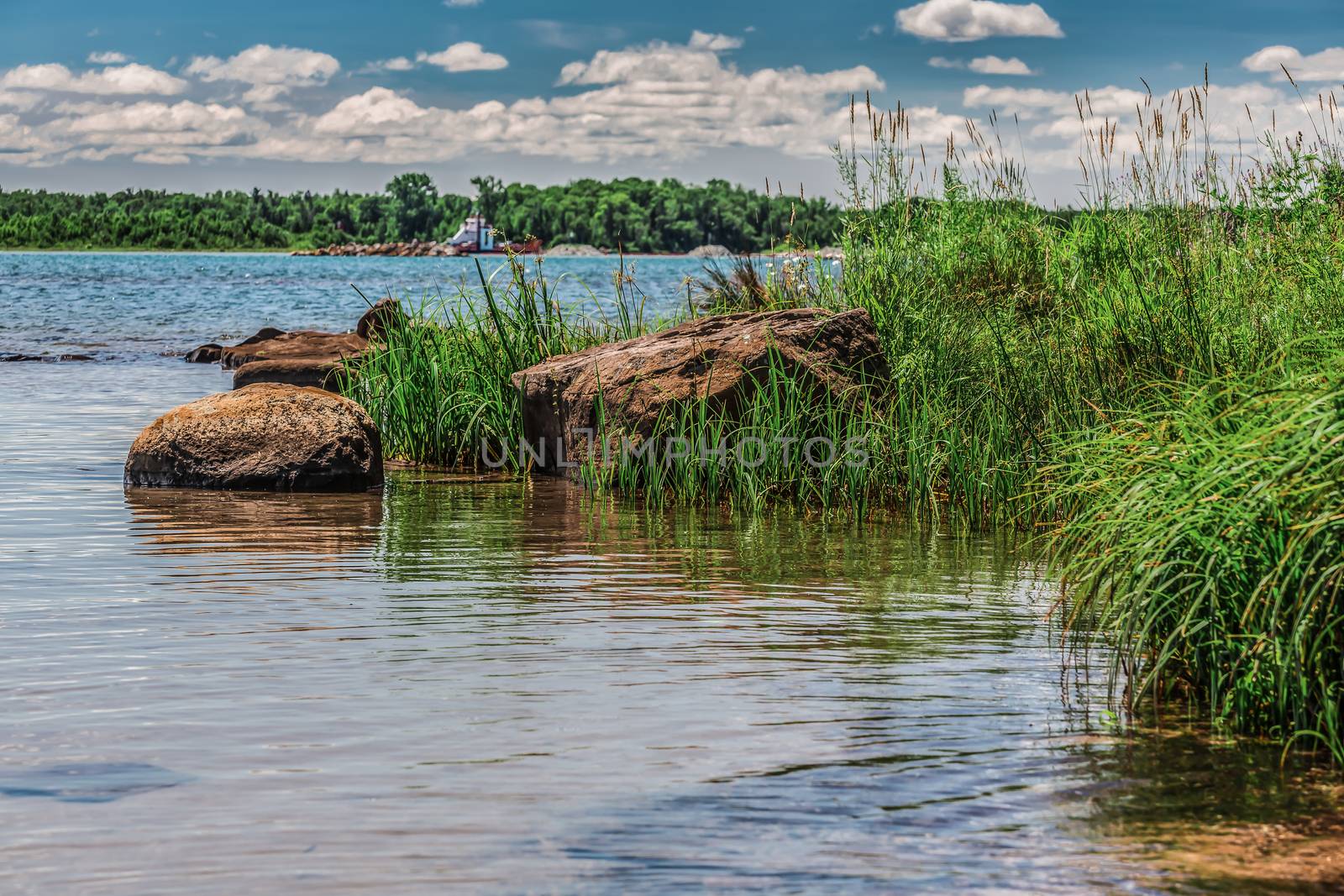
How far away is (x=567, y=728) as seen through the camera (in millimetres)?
5371

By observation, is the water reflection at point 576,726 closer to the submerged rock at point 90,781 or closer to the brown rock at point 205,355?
the submerged rock at point 90,781

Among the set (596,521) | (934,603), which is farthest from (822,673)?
(596,521)

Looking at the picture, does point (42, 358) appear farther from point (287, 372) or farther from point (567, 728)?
point (567, 728)

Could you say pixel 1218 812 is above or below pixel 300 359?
below

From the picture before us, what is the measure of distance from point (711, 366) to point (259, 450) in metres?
3.98

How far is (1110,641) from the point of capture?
599 centimetres

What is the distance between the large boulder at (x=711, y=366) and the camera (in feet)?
37.4

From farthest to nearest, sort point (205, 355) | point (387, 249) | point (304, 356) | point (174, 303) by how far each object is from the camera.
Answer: point (387, 249) < point (174, 303) < point (205, 355) < point (304, 356)

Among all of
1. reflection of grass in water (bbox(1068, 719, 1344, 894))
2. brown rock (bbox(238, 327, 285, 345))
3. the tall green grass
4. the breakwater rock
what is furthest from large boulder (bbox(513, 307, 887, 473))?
brown rock (bbox(238, 327, 285, 345))

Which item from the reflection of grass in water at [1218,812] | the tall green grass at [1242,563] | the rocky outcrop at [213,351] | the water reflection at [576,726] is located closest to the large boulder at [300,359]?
the rocky outcrop at [213,351]

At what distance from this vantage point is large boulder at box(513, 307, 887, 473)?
11.4 meters

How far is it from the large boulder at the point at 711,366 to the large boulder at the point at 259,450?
184cm

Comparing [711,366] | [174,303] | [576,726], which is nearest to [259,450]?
[711,366]

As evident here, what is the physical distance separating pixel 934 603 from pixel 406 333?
8.01 m
